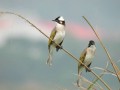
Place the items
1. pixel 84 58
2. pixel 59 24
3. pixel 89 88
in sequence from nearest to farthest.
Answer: pixel 89 88 < pixel 84 58 < pixel 59 24

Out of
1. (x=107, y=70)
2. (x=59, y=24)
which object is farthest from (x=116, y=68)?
(x=59, y=24)

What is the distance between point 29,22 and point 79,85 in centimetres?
39

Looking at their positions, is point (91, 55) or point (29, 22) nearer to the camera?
point (29, 22)

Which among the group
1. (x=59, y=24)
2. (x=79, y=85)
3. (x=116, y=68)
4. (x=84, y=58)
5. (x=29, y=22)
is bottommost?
(x=84, y=58)

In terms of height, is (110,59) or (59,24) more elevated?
(110,59)

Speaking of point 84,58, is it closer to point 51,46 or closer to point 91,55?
point 91,55

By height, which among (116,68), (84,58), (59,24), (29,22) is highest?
(29,22)

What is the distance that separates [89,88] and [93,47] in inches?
157

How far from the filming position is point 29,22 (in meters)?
1.71

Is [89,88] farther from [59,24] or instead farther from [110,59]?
[59,24]

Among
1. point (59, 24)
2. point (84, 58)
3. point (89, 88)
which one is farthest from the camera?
point (59, 24)

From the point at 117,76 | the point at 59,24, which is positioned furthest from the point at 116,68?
the point at 59,24

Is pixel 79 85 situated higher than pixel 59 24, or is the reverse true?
pixel 79 85

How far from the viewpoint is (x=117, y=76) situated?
1.58 metres
